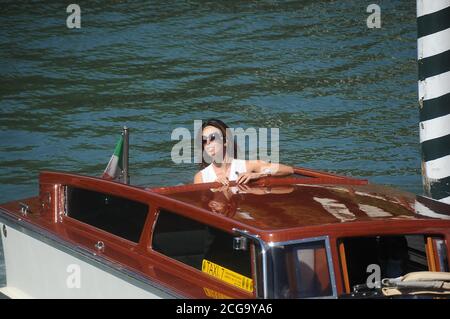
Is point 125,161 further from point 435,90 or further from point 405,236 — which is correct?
A: point 435,90

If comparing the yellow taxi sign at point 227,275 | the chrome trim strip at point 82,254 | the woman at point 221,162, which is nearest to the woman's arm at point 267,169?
the woman at point 221,162

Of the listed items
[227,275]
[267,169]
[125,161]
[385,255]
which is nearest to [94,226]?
[125,161]

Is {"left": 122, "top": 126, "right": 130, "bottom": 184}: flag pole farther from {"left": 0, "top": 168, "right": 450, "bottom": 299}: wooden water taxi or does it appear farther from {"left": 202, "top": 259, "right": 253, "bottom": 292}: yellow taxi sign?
{"left": 202, "top": 259, "right": 253, "bottom": 292}: yellow taxi sign

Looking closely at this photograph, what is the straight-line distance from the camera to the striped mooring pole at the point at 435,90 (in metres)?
7.79

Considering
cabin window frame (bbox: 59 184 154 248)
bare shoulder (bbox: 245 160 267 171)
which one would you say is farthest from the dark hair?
cabin window frame (bbox: 59 184 154 248)

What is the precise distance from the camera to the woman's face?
6.91 metres

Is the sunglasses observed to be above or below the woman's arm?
above

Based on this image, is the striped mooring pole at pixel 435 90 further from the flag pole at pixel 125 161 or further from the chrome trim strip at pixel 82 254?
the chrome trim strip at pixel 82 254

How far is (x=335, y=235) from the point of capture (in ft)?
18.1

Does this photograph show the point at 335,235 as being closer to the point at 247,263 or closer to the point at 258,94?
the point at 247,263

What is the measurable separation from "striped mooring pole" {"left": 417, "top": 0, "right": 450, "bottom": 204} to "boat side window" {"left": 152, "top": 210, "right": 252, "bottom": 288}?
99.3 inches

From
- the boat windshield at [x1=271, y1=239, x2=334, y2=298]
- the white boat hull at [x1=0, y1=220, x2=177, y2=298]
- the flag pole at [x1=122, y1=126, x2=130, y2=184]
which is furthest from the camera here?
the flag pole at [x1=122, y1=126, x2=130, y2=184]

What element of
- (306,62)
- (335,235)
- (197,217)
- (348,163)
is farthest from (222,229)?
(306,62)
